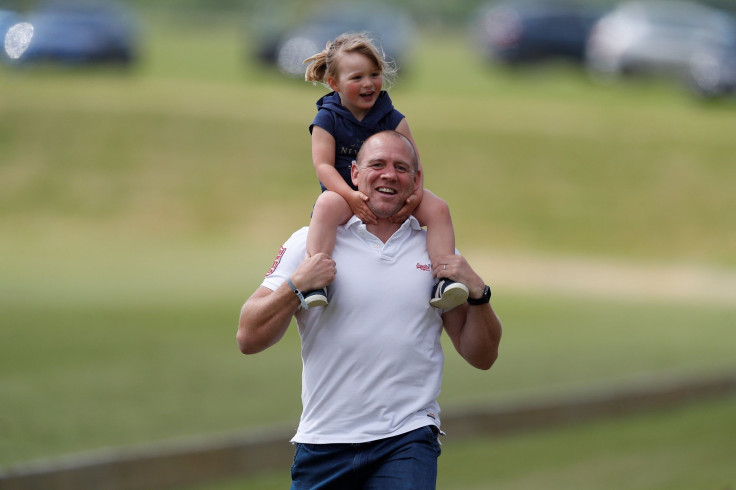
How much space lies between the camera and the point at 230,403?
9.88 metres

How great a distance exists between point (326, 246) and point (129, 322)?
9.80 metres

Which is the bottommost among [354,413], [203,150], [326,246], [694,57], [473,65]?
[354,413]

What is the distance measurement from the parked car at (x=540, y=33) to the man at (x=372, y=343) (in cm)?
2684

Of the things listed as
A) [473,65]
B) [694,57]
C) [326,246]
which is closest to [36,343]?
[326,246]

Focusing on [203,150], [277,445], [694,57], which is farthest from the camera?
[694,57]

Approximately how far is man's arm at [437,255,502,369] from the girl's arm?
1.03 feet

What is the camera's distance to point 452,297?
3.57 metres

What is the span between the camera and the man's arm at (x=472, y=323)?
3.63 meters

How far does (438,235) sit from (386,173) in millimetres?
302

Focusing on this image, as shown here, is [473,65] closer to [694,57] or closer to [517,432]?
[694,57]

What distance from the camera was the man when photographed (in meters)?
3.62

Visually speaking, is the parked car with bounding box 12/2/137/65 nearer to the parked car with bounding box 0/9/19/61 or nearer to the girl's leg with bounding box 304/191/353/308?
the parked car with bounding box 0/9/19/61

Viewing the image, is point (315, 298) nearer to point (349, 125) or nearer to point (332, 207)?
point (332, 207)

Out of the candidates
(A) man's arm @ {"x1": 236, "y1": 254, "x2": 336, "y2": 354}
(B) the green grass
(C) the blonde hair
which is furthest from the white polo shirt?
(B) the green grass
